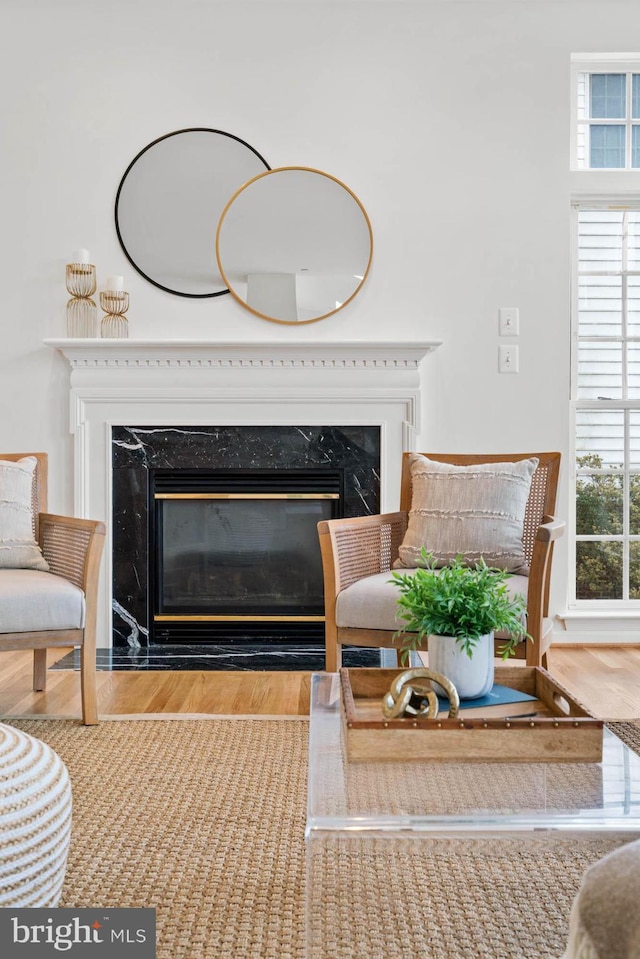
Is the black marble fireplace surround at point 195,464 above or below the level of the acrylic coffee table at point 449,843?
above

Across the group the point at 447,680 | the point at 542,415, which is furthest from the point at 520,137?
the point at 447,680

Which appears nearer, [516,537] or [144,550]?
[516,537]

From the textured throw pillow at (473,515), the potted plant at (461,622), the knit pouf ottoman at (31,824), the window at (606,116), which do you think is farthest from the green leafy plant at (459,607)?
the window at (606,116)

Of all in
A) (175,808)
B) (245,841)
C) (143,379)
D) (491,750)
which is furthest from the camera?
(143,379)

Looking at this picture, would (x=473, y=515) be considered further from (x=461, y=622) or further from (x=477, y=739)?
(x=477, y=739)

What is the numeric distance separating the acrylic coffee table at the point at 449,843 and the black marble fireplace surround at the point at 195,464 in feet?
6.11

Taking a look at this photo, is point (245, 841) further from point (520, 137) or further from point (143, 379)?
point (520, 137)

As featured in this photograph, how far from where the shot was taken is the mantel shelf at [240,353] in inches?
140

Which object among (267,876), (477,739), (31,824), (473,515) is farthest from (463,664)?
(473,515)

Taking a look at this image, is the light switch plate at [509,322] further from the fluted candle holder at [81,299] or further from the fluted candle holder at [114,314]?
the fluted candle holder at [81,299]

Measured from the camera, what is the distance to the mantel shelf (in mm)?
3553

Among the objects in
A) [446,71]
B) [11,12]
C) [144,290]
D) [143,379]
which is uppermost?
[11,12]

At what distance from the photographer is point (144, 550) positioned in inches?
145

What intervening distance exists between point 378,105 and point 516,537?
2054 mm
